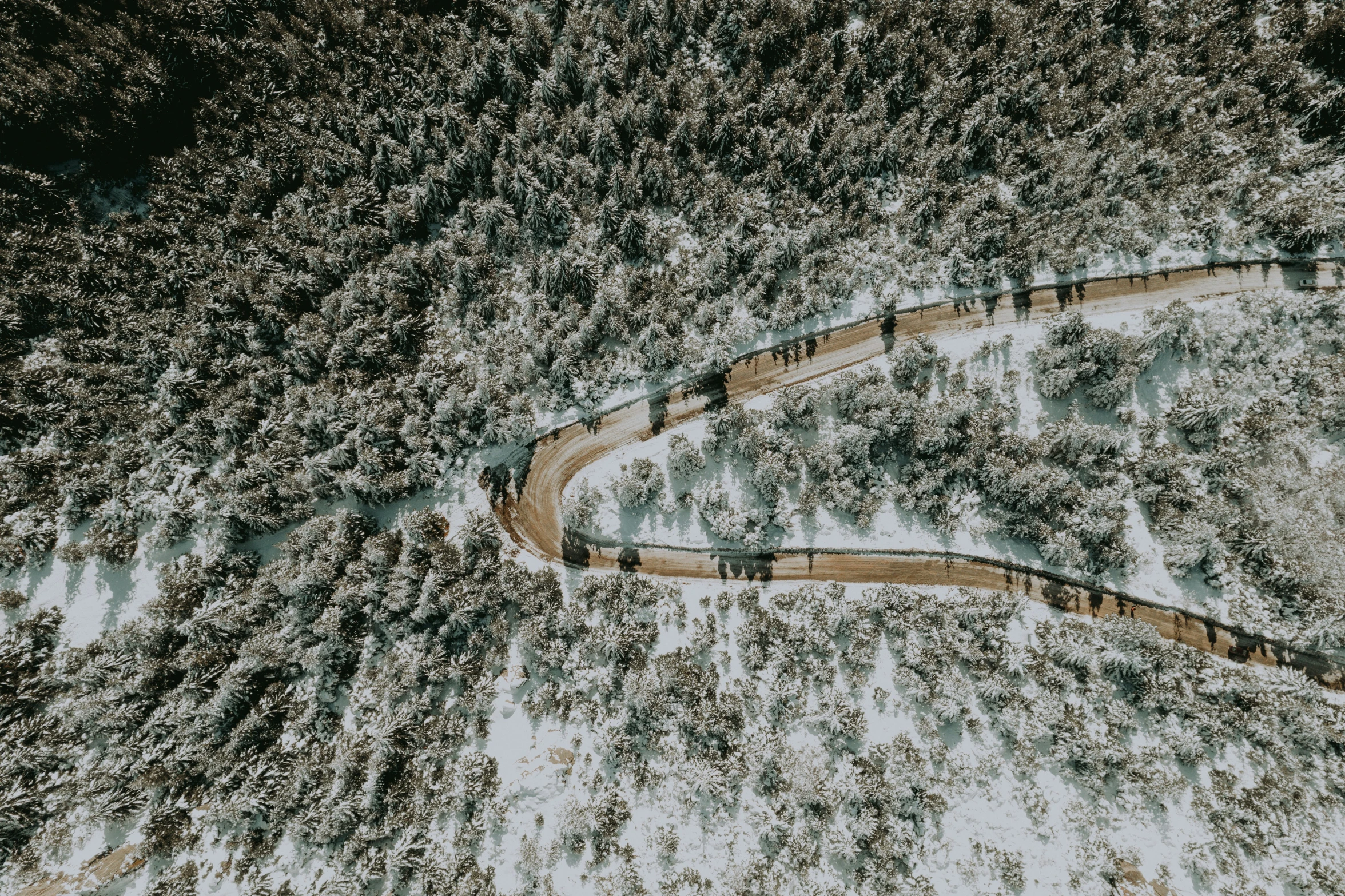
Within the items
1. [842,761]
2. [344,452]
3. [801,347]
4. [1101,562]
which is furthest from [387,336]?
[1101,562]

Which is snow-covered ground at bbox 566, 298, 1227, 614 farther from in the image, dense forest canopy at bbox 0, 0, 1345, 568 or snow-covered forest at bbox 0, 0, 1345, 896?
dense forest canopy at bbox 0, 0, 1345, 568

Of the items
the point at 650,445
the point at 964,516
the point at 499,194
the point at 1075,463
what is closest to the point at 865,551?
the point at 964,516

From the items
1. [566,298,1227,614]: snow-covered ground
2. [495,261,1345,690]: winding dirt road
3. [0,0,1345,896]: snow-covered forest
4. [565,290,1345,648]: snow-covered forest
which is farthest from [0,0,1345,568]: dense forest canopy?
[565,290,1345,648]: snow-covered forest

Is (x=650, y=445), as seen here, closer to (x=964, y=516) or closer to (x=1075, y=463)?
(x=964, y=516)

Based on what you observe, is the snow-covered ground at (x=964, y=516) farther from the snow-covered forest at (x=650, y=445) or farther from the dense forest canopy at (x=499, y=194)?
the dense forest canopy at (x=499, y=194)

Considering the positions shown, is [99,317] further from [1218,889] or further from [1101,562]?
[1218,889]
